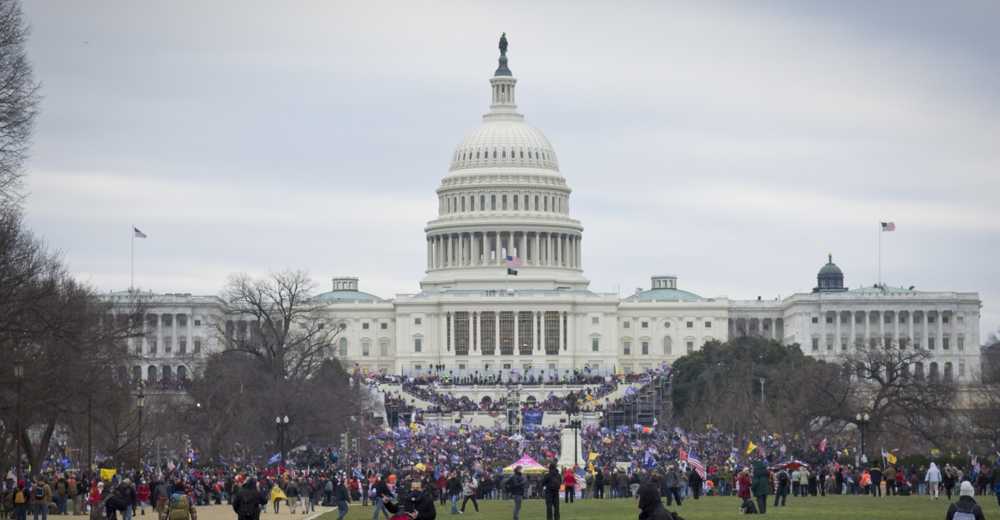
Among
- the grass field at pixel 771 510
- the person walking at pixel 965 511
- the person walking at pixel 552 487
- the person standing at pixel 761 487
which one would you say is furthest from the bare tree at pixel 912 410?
the person walking at pixel 965 511

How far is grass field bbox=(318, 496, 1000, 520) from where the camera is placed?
60219mm

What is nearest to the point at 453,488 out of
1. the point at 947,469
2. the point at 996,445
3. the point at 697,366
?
the point at 947,469

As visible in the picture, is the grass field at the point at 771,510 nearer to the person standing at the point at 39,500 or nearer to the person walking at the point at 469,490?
the person walking at the point at 469,490

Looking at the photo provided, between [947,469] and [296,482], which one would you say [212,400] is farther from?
[947,469]

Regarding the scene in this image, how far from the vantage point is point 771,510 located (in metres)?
64.5

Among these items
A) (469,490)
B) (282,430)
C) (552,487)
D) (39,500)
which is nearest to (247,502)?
(552,487)

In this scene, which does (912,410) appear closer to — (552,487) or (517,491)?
(517,491)

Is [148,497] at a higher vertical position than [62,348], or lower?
lower

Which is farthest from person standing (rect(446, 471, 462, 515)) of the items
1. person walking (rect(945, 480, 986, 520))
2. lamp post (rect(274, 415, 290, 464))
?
lamp post (rect(274, 415, 290, 464))

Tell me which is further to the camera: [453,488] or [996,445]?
[996,445]

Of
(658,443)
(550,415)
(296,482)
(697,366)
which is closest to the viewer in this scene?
(296,482)

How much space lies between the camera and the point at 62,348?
78250mm

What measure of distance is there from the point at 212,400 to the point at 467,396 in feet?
210

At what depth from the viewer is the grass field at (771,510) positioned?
198 feet
